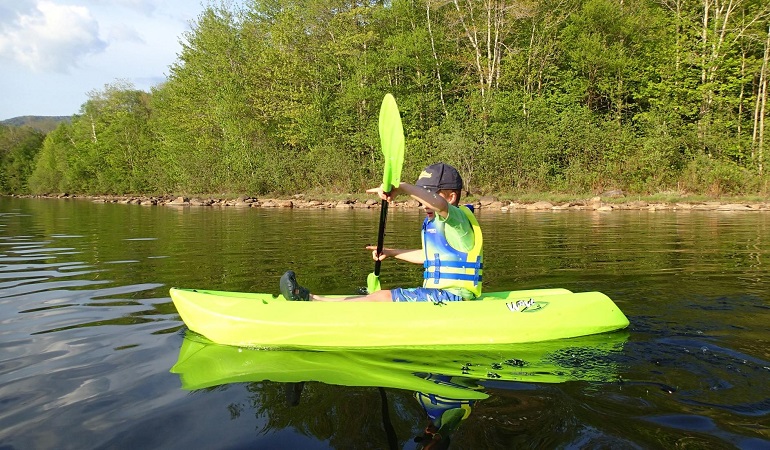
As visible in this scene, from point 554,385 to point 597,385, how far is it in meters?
0.26

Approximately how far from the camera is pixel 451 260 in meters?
4.25

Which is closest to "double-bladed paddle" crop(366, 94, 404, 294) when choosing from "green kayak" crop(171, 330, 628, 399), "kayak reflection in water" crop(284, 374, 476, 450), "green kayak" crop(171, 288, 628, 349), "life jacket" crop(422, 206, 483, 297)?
"life jacket" crop(422, 206, 483, 297)

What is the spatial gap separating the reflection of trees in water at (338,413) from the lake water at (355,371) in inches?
0.4

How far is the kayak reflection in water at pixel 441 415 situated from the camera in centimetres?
247

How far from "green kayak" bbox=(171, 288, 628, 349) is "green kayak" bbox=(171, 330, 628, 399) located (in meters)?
0.07

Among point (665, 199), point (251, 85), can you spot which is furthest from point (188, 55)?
point (665, 199)

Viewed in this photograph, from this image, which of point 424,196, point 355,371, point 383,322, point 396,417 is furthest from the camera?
point 383,322

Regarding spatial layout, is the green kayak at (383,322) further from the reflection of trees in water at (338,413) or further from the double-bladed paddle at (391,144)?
the double-bladed paddle at (391,144)

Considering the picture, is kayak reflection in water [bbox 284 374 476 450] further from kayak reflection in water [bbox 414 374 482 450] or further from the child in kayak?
the child in kayak

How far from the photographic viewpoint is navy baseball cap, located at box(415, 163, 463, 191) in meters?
4.06

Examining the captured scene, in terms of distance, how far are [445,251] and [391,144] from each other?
992 mm

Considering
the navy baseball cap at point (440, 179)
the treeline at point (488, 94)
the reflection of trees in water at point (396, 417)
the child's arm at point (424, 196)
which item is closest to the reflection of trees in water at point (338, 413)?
the reflection of trees in water at point (396, 417)

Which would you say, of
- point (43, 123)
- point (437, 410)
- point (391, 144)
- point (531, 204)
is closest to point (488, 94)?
point (531, 204)

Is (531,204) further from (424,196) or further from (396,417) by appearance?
(396,417)
